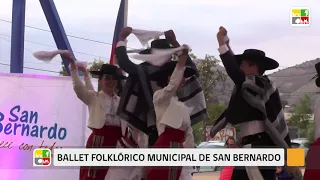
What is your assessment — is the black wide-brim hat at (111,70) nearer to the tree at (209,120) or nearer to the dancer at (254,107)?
the tree at (209,120)

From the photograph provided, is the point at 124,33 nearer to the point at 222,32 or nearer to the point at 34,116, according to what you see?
the point at 222,32

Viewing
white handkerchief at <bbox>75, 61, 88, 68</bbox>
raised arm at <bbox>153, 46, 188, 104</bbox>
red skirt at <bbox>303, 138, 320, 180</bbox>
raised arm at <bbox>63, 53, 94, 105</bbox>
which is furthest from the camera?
white handkerchief at <bbox>75, 61, 88, 68</bbox>

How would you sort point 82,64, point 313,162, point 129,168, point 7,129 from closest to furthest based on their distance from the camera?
point 313,162
point 129,168
point 82,64
point 7,129

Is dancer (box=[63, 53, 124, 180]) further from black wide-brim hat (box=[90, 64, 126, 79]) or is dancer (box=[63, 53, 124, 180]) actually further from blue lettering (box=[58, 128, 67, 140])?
blue lettering (box=[58, 128, 67, 140])

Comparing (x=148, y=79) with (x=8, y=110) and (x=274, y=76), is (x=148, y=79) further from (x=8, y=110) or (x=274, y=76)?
(x=8, y=110)

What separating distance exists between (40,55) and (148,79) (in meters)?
Result: 0.70

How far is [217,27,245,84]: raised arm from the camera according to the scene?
273cm

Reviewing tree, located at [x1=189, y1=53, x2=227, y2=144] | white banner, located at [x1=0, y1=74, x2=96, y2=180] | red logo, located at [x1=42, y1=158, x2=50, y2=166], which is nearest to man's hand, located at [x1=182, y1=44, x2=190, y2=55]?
tree, located at [x1=189, y1=53, x2=227, y2=144]

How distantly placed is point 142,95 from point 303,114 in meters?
0.95

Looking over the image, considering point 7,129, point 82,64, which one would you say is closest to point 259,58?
point 82,64

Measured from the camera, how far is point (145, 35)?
3037 millimetres

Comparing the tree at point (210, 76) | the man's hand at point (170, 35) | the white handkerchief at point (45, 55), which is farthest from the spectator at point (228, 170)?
the white handkerchief at point (45, 55)

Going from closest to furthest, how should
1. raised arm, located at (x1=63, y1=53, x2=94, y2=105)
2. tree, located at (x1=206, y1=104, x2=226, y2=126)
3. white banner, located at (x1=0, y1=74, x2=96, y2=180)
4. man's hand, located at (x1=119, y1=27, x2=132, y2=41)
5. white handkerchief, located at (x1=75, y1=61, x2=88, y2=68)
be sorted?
tree, located at (x1=206, y1=104, x2=226, y2=126), man's hand, located at (x1=119, y1=27, x2=132, y2=41), raised arm, located at (x1=63, y1=53, x2=94, y2=105), white handkerchief, located at (x1=75, y1=61, x2=88, y2=68), white banner, located at (x1=0, y1=74, x2=96, y2=180)
